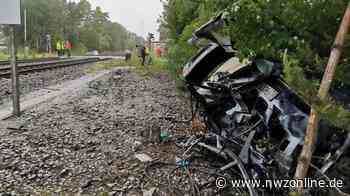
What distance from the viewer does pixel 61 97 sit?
884 centimetres

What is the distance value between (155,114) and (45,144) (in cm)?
263

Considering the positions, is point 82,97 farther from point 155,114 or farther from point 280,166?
point 280,166

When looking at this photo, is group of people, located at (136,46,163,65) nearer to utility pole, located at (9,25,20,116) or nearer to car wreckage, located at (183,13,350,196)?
utility pole, located at (9,25,20,116)

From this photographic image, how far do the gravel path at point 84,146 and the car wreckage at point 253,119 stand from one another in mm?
902

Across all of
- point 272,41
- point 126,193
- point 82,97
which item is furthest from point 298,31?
point 82,97

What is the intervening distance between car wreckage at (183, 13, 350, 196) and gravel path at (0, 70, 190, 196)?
2.96 ft

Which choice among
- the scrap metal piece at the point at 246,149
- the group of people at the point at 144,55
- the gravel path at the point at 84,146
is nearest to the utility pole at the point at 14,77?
the gravel path at the point at 84,146

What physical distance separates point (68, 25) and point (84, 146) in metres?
90.9

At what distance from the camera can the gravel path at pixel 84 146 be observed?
12.0ft

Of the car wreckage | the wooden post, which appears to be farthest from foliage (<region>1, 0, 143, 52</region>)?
the wooden post

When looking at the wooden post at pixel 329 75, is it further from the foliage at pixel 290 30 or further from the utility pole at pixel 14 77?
the utility pole at pixel 14 77

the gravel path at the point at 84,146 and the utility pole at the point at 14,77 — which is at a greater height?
the utility pole at the point at 14,77

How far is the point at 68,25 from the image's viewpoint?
291 ft

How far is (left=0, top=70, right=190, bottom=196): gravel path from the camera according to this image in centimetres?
365
